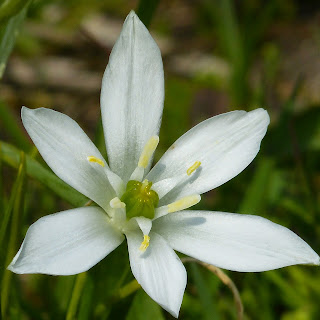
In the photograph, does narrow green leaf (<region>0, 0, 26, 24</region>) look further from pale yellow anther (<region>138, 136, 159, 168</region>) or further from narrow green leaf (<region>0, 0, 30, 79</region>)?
pale yellow anther (<region>138, 136, 159, 168</region>)

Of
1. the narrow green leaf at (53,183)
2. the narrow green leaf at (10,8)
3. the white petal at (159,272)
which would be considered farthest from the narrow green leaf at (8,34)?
the white petal at (159,272)

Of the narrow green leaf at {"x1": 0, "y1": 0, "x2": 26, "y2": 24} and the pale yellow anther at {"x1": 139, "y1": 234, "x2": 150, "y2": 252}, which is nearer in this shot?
the pale yellow anther at {"x1": 139, "y1": 234, "x2": 150, "y2": 252}

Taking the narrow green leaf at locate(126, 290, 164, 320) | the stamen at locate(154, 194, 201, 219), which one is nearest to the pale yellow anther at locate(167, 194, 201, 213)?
the stamen at locate(154, 194, 201, 219)

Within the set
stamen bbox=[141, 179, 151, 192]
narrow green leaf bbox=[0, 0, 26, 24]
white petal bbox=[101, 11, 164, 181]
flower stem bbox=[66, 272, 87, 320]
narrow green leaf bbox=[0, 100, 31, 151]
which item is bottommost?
flower stem bbox=[66, 272, 87, 320]

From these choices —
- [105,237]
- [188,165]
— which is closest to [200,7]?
[188,165]

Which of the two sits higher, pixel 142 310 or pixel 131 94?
pixel 131 94

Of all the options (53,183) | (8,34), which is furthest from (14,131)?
(53,183)

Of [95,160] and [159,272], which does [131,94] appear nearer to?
[95,160]
